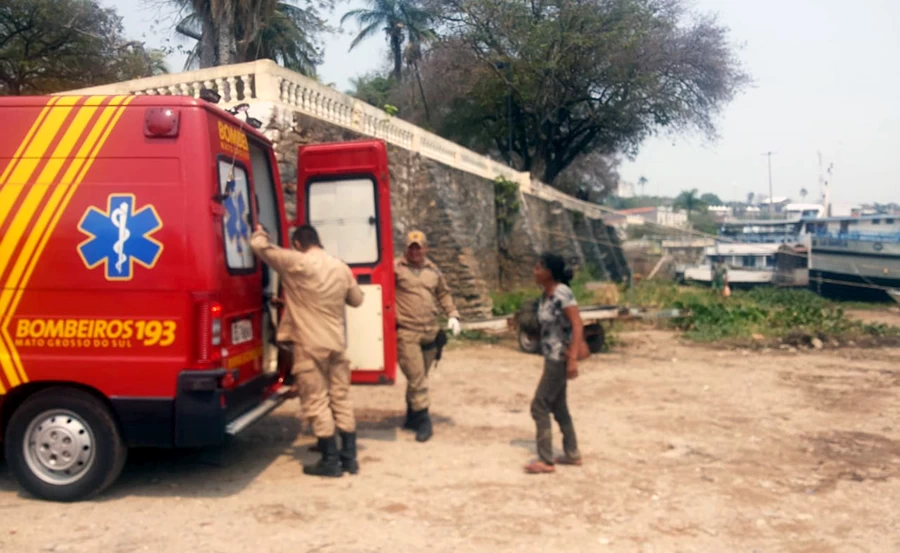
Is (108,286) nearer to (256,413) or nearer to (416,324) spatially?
(256,413)

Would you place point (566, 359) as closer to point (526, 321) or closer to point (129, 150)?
point (129, 150)

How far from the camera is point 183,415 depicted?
478 cm

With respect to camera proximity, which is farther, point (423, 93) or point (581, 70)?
point (423, 93)

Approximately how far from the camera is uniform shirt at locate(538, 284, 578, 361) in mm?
5766

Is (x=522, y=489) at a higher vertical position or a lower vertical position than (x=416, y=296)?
lower

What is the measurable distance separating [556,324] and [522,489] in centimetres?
119

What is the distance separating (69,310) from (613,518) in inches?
139

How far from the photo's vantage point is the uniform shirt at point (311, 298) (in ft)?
18.0

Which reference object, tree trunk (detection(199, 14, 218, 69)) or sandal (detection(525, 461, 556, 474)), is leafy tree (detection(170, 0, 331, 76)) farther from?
sandal (detection(525, 461, 556, 474))

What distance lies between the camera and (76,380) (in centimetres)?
483

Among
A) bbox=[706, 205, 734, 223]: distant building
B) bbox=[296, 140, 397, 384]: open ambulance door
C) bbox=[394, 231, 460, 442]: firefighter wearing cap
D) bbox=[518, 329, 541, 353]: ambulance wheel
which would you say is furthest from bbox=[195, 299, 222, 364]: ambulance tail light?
bbox=[706, 205, 734, 223]: distant building

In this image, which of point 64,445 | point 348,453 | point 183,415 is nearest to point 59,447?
point 64,445

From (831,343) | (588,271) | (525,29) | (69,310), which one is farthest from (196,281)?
(525,29)

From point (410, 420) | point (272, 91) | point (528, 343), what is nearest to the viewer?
point (410, 420)
